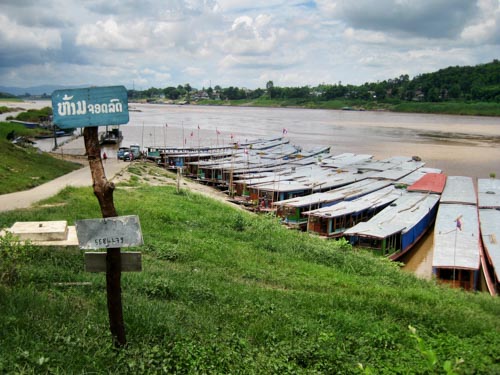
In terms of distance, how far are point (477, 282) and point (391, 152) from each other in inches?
1371

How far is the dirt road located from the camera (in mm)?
15016

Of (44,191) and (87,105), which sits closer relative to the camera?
(87,105)

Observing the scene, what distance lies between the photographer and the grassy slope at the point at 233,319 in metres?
4.73

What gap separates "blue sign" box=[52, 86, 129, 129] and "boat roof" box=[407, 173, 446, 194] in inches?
900

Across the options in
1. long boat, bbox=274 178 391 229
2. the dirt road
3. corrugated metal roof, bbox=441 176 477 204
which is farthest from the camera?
corrugated metal roof, bbox=441 176 477 204

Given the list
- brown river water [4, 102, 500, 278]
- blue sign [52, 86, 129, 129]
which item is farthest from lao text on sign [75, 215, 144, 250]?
brown river water [4, 102, 500, 278]

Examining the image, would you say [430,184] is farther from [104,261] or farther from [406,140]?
[406,140]

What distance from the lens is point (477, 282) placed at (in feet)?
47.1

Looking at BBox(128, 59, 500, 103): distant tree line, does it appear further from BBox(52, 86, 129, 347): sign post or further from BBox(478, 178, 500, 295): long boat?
BBox(52, 86, 129, 347): sign post

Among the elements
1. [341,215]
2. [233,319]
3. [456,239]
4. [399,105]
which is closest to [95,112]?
[233,319]

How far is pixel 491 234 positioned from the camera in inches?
679

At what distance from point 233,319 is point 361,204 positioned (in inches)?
613

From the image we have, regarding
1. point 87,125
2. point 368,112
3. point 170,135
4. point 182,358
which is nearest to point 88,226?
point 87,125

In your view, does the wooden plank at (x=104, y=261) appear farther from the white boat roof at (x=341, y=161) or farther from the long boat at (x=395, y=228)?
the white boat roof at (x=341, y=161)
